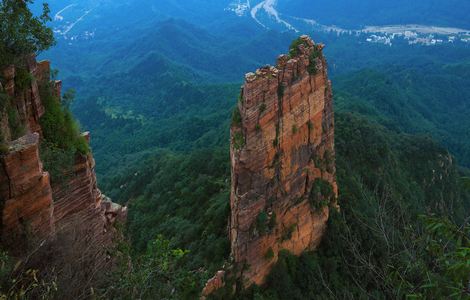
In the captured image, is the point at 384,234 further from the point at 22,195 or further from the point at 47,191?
the point at 22,195

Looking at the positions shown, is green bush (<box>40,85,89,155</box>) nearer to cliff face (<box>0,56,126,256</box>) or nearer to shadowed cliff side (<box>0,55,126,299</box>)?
shadowed cliff side (<box>0,55,126,299</box>)

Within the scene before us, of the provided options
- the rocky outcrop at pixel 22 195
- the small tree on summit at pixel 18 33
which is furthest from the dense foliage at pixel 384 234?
the small tree on summit at pixel 18 33

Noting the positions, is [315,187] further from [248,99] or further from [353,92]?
[353,92]

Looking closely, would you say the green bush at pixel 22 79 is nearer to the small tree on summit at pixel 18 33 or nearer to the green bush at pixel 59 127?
the small tree on summit at pixel 18 33

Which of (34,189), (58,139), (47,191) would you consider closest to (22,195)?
(34,189)

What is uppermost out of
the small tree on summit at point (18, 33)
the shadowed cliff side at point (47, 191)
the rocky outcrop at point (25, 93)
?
the small tree on summit at point (18, 33)

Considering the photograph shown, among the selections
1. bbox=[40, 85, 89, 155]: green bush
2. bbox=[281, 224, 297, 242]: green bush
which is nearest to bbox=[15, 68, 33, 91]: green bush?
bbox=[40, 85, 89, 155]: green bush
